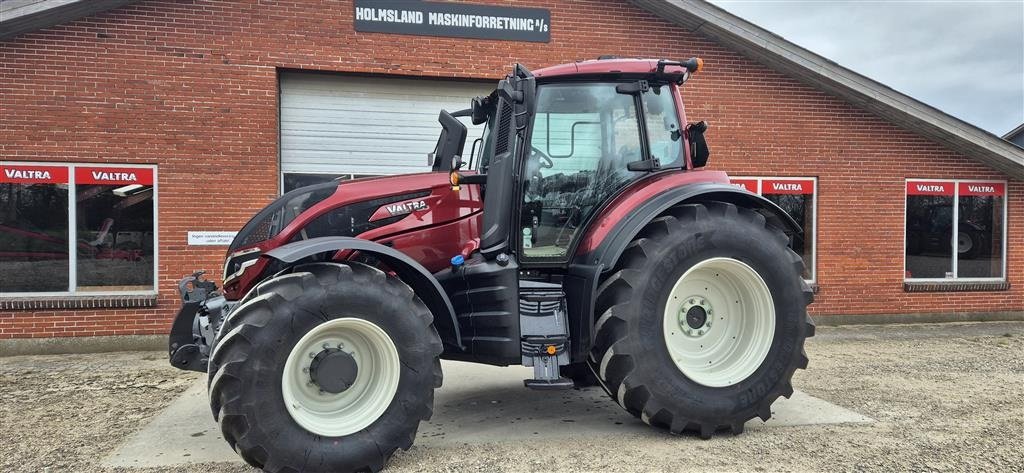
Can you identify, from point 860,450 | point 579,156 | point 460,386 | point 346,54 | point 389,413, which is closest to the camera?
point 389,413

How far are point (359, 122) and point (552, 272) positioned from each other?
207 inches

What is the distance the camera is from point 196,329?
4.36 m

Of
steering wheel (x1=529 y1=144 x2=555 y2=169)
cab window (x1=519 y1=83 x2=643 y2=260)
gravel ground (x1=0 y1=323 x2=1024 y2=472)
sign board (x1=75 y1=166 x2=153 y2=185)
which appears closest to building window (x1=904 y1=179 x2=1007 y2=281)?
gravel ground (x1=0 y1=323 x2=1024 y2=472)

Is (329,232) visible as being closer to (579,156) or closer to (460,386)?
(579,156)

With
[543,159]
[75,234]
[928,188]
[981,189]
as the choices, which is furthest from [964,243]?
[75,234]

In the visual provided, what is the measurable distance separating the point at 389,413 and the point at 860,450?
2.79 m

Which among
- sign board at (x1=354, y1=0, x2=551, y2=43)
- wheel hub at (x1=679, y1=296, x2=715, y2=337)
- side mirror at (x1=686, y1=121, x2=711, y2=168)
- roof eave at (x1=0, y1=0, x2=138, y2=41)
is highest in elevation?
sign board at (x1=354, y1=0, x2=551, y2=43)

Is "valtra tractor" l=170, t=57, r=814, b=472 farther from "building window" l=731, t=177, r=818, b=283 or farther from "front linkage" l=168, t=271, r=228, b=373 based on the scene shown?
"building window" l=731, t=177, r=818, b=283

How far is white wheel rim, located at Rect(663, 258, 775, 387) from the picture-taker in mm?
4363

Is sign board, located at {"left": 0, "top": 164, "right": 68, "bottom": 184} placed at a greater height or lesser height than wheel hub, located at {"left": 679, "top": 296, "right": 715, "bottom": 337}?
greater

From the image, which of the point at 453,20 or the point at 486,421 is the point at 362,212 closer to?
the point at 486,421

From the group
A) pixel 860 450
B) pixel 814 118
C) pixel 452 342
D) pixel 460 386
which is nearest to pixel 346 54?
pixel 460 386

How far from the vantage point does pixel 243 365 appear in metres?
3.40

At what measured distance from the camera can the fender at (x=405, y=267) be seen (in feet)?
12.1
